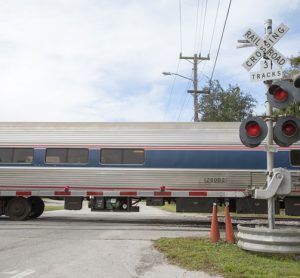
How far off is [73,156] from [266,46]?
31.2 ft

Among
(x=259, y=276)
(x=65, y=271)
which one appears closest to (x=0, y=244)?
(x=65, y=271)

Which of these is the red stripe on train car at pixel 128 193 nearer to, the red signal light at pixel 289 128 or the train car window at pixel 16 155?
the train car window at pixel 16 155

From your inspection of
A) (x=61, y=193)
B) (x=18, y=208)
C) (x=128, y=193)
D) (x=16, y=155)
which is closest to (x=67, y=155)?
(x=61, y=193)

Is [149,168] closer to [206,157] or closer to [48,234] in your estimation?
[206,157]

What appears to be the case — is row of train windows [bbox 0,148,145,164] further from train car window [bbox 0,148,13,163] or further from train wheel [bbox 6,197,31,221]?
train wheel [bbox 6,197,31,221]

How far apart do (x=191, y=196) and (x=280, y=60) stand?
8126 mm

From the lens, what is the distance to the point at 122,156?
16875 mm

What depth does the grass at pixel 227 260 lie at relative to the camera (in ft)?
24.7

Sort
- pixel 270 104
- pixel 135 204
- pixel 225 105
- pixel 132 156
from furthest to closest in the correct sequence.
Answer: pixel 225 105, pixel 135 204, pixel 132 156, pixel 270 104

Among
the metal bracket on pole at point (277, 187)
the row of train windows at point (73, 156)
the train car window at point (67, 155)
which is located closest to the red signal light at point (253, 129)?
the metal bracket on pole at point (277, 187)

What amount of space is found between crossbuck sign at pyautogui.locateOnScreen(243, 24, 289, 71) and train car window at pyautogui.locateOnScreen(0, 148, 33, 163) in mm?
10308

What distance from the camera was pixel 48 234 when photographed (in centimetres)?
1277

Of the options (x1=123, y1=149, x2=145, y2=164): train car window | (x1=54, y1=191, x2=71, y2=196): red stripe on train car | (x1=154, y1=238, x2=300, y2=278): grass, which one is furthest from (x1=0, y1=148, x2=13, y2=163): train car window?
(x1=154, y1=238, x2=300, y2=278): grass

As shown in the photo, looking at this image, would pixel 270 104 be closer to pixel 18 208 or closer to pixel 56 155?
pixel 56 155
